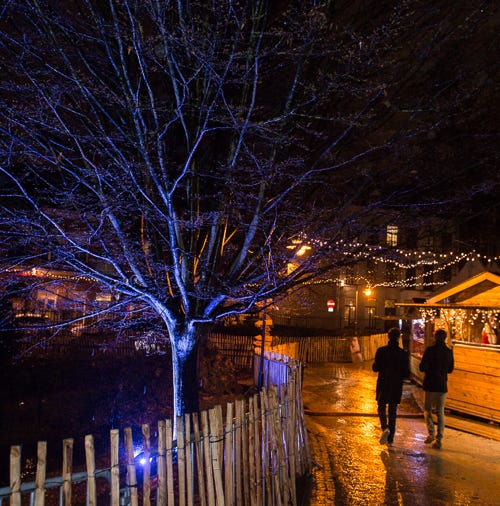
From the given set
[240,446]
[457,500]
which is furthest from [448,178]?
[240,446]

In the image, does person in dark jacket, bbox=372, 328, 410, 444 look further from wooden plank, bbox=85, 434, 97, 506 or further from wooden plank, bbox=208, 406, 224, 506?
wooden plank, bbox=85, 434, 97, 506

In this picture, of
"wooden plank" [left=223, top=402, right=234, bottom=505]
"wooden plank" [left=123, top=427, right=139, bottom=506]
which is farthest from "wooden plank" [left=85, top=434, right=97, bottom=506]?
"wooden plank" [left=223, top=402, right=234, bottom=505]

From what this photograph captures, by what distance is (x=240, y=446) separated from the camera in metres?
4.34

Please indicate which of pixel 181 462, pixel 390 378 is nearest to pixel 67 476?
pixel 181 462

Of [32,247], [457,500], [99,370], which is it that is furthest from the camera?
[99,370]

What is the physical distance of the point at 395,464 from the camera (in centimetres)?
682

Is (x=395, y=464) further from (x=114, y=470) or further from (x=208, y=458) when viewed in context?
(x=114, y=470)

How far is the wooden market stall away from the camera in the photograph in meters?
9.33

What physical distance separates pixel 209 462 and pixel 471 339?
49.4 feet

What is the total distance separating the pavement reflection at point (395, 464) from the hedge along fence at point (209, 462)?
614mm

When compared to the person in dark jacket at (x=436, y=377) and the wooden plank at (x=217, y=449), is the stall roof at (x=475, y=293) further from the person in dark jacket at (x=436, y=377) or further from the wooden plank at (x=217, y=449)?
the wooden plank at (x=217, y=449)

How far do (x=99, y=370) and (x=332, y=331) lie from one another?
75.2ft

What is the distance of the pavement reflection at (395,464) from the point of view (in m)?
5.66

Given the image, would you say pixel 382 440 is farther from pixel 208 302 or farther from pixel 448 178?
pixel 448 178
